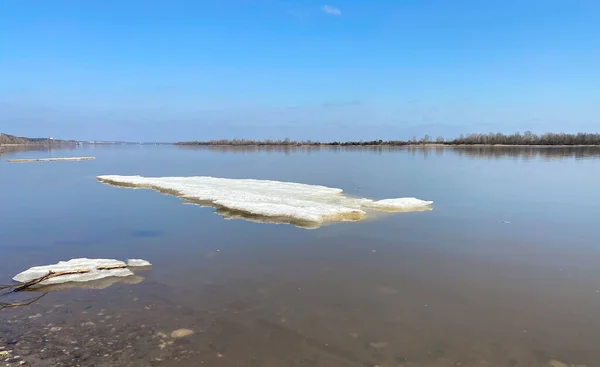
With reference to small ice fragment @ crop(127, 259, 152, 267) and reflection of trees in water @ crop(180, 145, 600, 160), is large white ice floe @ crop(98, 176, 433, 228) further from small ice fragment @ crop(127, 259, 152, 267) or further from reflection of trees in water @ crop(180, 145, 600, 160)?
reflection of trees in water @ crop(180, 145, 600, 160)

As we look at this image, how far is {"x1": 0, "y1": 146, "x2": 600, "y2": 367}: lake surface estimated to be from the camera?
458 centimetres

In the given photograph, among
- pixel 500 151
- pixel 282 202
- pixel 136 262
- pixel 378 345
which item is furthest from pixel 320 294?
pixel 500 151

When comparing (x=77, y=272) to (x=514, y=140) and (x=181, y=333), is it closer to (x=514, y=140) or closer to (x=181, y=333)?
(x=181, y=333)

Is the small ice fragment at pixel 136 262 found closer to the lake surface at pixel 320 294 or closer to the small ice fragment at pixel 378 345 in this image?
the lake surface at pixel 320 294

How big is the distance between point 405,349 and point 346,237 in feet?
17.9

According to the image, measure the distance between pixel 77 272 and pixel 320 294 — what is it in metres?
4.56

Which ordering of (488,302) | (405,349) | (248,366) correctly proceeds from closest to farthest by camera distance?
Answer: 1. (248,366)
2. (405,349)
3. (488,302)

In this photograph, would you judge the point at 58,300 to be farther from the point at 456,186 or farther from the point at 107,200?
the point at 456,186

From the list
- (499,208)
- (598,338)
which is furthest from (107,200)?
(598,338)

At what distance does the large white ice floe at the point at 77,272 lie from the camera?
6891mm

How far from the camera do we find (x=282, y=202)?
14.7 metres

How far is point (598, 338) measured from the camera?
192 inches

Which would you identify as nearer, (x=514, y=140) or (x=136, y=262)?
(x=136, y=262)

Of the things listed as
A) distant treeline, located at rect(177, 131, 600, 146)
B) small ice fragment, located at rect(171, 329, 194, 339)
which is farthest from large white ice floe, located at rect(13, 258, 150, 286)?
distant treeline, located at rect(177, 131, 600, 146)
